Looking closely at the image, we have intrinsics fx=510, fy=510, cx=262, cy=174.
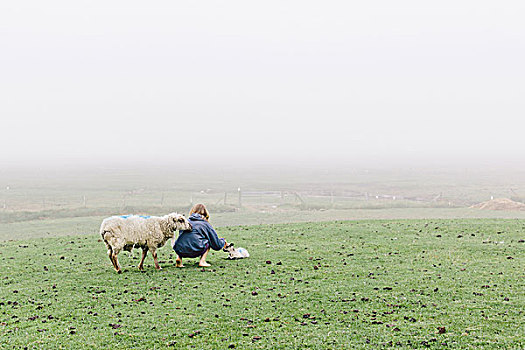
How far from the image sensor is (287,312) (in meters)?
9.20

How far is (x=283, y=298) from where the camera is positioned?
10.1 meters

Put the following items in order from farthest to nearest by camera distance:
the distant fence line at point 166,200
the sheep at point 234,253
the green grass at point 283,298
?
the distant fence line at point 166,200, the sheep at point 234,253, the green grass at point 283,298

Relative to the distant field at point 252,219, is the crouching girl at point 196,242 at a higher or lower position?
higher

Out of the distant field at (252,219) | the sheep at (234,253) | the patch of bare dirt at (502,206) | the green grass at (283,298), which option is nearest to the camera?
the green grass at (283,298)

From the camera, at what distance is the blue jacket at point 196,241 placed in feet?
43.5

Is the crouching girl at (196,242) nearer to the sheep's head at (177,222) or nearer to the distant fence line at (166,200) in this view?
the sheep's head at (177,222)

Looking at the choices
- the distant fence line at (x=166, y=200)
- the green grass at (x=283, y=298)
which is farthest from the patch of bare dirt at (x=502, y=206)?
the green grass at (x=283, y=298)

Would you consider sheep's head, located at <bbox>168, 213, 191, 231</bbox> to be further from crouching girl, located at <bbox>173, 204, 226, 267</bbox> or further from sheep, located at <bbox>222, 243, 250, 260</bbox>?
sheep, located at <bbox>222, 243, 250, 260</bbox>

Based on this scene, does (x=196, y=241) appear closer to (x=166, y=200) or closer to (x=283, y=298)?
(x=283, y=298)

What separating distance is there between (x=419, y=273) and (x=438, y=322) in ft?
11.5

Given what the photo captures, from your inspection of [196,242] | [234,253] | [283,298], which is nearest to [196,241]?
[196,242]

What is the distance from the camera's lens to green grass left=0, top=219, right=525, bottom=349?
7.94 m

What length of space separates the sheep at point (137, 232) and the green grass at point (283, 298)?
637 millimetres

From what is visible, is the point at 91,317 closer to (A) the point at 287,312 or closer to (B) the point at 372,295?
(A) the point at 287,312
